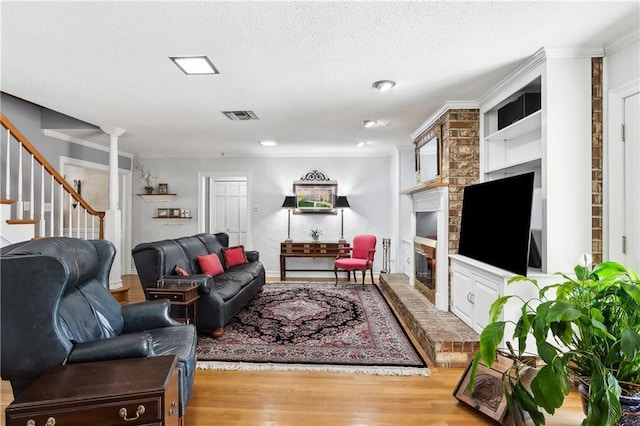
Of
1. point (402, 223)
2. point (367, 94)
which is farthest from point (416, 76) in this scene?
point (402, 223)

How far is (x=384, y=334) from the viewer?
342 cm

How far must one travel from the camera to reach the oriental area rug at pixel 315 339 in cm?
277

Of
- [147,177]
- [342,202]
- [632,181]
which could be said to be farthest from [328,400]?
[147,177]

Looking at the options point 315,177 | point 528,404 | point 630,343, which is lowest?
point 528,404

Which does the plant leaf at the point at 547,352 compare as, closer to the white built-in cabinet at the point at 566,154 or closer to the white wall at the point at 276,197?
the white built-in cabinet at the point at 566,154

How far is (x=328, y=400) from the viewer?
227 cm

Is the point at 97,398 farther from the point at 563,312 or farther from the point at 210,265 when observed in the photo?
the point at 210,265

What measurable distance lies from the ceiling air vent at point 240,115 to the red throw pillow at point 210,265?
1780 mm

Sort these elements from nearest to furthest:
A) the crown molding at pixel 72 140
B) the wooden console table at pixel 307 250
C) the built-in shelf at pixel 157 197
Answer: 1. the crown molding at pixel 72 140
2. the wooden console table at pixel 307 250
3. the built-in shelf at pixel 157 197

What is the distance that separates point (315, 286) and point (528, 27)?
441 cm

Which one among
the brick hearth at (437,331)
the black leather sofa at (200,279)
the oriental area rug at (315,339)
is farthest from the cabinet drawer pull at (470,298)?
the black leather sofa at (200,279)

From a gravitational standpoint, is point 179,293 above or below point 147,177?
below

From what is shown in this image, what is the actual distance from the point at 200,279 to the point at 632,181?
354 centimetres

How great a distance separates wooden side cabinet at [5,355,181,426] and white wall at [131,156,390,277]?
513 cm
